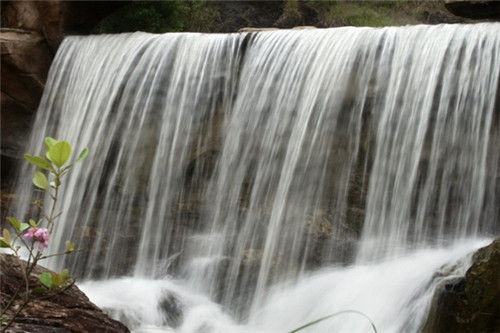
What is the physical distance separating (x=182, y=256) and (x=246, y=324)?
4.68ft

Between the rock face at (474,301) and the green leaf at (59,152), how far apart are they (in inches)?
109

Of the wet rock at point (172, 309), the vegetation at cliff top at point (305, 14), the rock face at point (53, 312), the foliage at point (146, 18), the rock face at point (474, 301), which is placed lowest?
the wet rock at point (172, 309)

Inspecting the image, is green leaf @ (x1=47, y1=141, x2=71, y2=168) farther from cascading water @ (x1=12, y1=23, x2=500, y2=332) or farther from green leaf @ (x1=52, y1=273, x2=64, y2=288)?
cascading water @ (x1=12, y1=23, x2=500, y2=332)

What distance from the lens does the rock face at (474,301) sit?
4016 millimetres

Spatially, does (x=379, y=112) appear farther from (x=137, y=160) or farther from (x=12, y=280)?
(x=12, y=280)

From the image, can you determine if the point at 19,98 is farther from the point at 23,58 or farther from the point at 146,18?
the point at 146,18

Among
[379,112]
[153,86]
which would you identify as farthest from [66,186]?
[379,112]

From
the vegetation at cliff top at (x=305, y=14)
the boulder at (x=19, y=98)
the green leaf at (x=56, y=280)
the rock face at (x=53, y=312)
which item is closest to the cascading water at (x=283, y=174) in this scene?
the boulder at (x=19, y=98)

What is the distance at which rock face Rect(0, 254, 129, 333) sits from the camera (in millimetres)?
3072

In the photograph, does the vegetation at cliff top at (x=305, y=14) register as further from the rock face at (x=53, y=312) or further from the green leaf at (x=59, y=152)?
the green leaf at (x=59, y=152)

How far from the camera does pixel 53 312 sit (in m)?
3.25

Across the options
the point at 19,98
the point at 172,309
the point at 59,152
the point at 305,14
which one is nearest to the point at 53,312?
the point at 59,152

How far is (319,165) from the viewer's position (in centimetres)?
664

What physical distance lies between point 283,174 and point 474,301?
2996mm
